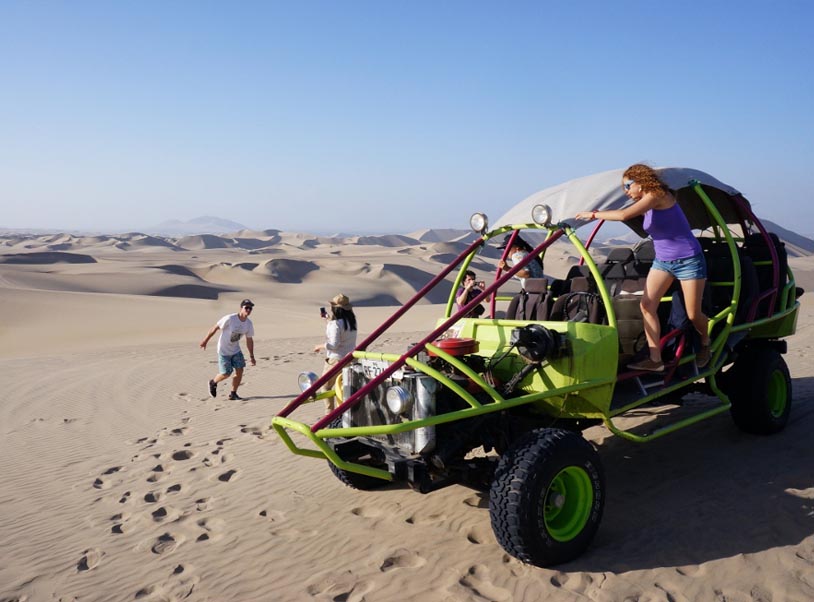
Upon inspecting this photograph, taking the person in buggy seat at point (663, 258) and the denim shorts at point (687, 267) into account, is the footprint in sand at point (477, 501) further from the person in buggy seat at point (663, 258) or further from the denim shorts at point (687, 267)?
the denim shorts at point (687, 267)

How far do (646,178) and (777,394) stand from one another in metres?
2.98

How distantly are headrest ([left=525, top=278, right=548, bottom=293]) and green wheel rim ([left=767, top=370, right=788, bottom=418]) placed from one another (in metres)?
2.72

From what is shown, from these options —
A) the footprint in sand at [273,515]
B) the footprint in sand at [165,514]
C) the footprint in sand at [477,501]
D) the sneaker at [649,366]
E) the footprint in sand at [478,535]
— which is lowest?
the footprint in sand at [165,514]

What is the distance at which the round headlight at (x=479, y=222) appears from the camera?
5.41 meters

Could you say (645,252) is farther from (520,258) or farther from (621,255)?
(520,258)

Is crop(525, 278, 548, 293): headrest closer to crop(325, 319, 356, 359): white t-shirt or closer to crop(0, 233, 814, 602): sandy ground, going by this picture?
crop(0, 233, 814, 602): sandy ground

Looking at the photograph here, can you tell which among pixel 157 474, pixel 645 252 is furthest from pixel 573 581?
pixel 157 474

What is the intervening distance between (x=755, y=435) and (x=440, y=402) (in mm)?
3597

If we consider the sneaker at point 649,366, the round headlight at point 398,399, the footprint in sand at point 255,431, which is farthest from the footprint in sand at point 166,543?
the sneaker at point 649,366

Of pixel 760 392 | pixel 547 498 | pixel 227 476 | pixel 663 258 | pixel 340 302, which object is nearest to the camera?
pixel 547 498

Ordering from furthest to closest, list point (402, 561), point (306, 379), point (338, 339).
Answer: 1. point (338, 339)
2. point (306, 379)
3. point (402, 561)

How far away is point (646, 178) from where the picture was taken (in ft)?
16.0

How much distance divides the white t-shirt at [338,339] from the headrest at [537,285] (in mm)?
2992

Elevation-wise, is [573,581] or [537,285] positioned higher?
[537,285]
